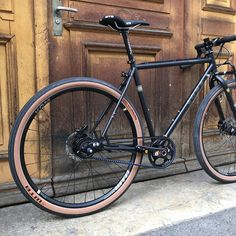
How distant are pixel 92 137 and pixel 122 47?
929 millimetres

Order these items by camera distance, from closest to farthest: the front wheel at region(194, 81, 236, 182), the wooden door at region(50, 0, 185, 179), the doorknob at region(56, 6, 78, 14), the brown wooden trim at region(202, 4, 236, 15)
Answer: the doorknob at region(56, 6, 78, 14), the wooden door at region(50, 0, 185, 179), the front wheel at region(194, 81, 236, 182), the brown wooden trim at region(202, 4, 236, 15)

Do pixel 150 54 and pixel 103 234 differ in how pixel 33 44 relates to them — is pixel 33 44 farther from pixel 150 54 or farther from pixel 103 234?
pixel 103 234

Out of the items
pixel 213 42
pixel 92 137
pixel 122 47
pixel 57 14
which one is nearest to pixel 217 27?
pixel 213 42

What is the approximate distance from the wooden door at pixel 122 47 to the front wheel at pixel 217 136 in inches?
15.3

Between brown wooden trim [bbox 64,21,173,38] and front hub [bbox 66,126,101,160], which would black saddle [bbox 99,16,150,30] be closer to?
brown wooden trim [bbox 64,21,173,38]

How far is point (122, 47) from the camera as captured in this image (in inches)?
108

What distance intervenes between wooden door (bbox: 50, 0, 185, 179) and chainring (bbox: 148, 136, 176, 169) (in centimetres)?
32

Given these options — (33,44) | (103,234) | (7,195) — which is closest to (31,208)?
(7,195)

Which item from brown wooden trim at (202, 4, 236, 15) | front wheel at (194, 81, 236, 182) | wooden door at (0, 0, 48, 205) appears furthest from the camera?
brown wooden trim at (202, 4, 236, 15)

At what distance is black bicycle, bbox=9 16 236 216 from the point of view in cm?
212

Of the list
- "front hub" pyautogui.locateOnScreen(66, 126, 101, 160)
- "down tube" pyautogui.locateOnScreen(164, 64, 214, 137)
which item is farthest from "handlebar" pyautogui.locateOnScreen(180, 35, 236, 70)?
"front hub" pyautogui.locateOnScreen(66, 126, 101, 160)

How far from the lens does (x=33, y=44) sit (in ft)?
7.90

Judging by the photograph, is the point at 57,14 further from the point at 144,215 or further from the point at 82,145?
the point at 144,215

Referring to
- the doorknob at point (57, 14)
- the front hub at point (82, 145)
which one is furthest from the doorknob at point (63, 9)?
the front hub at point (82, 145)
